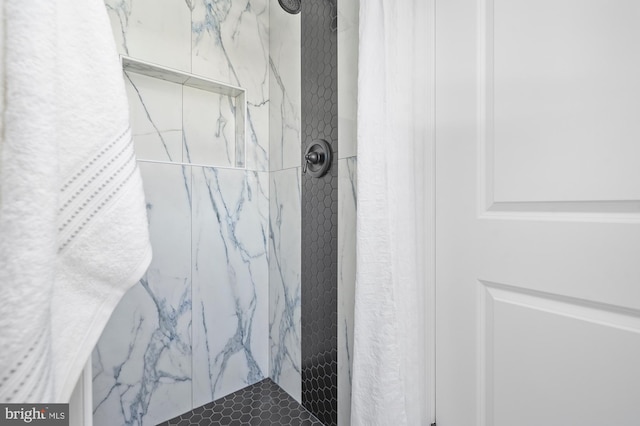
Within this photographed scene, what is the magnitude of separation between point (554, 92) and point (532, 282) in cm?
45

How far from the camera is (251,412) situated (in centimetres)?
123

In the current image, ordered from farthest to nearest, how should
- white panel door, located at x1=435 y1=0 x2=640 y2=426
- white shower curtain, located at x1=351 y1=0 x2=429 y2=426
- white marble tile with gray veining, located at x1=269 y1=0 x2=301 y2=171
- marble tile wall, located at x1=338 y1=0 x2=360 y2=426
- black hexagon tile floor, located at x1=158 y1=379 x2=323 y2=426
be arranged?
white marble tile with gray veining, located at x1=269 y1=0 x2=301 y2=171, black hexagon tile floor, located at x1=158 y1=379 x2=323 y2=426, marble tile wall, located at x1=338 y1=0 x2=360 y2=426, white shower curtain, located at x1=351 y1=0 x2=429 y2=426, white panel door, located at x1=435 y1=0 x2=640 y2=426

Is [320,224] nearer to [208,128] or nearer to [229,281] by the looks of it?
[229,281]

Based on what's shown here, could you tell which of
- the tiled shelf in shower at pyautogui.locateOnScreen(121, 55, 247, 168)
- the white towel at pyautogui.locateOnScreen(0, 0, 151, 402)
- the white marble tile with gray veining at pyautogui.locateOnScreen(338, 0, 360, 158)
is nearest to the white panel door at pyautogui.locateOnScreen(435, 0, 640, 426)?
the white marble tile with gray veining at pyautogui.locateOnScreen(338, 0, 360, 158)

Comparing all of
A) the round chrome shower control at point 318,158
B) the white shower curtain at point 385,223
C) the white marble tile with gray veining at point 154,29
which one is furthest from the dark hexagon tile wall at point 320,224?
the white marble tile with gray veining at point 154,29

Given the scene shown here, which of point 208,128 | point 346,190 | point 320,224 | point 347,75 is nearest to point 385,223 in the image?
point 346,190

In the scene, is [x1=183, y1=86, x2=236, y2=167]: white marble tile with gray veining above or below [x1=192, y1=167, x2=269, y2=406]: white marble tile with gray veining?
above

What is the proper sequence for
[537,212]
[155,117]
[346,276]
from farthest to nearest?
[155,117] → [346,276] → [537,212]

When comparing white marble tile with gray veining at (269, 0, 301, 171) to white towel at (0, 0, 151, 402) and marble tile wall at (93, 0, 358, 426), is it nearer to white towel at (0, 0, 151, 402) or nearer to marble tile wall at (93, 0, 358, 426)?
marble tile wall at (93, 0, 358, 426)

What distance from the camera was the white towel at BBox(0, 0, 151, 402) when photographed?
285mm

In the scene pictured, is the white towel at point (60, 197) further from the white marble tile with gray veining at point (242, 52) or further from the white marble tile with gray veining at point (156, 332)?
the white marble tile with gray veining at point (242, 52)

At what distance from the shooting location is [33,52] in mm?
306

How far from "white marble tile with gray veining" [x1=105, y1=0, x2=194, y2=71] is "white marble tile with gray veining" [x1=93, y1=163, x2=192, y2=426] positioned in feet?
1.41

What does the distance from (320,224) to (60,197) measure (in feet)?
2.93
